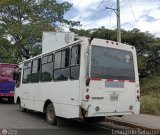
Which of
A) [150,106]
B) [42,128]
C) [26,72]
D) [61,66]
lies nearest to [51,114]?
[42,128]

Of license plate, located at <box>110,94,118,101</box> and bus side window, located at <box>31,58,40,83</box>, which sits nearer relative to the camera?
license plate, located at <box>110,94,118,101</box>

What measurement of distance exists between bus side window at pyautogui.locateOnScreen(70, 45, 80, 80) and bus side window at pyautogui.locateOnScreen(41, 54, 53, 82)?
1.82 meters

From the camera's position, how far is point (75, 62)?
11266 millimetres

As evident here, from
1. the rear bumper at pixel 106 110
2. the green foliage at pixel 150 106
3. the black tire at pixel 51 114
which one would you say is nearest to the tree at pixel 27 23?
the green foliage at pixel 150 106

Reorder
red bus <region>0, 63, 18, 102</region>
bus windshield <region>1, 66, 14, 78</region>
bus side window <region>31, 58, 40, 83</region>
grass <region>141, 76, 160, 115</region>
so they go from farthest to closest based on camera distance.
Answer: bus windshield <region>1, 66, 14, 78</region> < red bus <region>0, 63, 18, 102</region> < grass <region>141, 76, 160, 115</region> < bus side window <region>31, 58, 40, 83</region>

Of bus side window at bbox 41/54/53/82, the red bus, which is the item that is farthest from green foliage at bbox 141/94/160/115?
the red bus

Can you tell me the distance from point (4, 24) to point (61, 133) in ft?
73.2

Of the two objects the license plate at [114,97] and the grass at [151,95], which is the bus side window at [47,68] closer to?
the license plate at [114,97]

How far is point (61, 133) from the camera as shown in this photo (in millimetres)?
10977

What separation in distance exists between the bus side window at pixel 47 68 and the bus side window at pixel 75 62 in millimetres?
1815

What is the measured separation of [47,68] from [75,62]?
2.51 meters

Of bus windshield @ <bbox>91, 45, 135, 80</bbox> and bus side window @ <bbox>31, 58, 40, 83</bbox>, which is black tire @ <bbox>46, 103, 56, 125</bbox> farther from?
bus windshield @ <bbox>91, 45, 135, 80</bbox>

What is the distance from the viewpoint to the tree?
30.8 meters

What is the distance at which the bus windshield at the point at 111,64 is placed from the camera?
11094 mm
